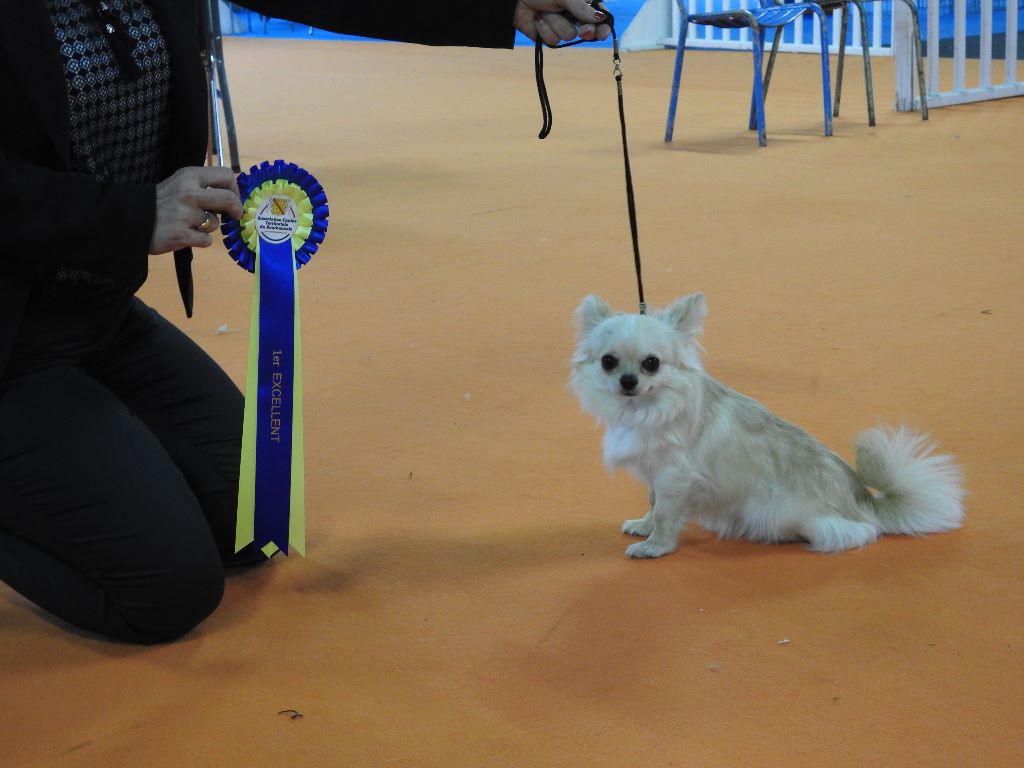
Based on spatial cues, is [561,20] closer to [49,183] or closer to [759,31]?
[49,183]

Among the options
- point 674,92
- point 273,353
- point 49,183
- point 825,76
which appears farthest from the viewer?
point 674,92

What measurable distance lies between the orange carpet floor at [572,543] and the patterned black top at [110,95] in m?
0.66

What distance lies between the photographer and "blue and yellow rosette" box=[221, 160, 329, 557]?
2043 mm

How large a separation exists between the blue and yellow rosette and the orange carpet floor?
0.13 m

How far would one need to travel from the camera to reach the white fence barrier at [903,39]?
6.83 metres

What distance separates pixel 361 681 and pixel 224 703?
194 mm

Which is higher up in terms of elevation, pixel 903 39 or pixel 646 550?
pixel 903 39

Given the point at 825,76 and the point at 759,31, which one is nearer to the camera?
the point at 825,76

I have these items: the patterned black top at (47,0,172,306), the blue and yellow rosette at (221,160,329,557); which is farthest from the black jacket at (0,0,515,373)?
the blue and yellow rosette at (221,160,329,557)

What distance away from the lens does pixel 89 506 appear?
6.03ft

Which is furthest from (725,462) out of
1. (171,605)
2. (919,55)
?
(919,55)

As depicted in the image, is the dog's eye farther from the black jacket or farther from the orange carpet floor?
the black jacket

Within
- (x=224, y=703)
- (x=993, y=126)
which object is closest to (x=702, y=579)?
(x=224, y=703)

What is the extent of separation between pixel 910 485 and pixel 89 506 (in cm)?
136
